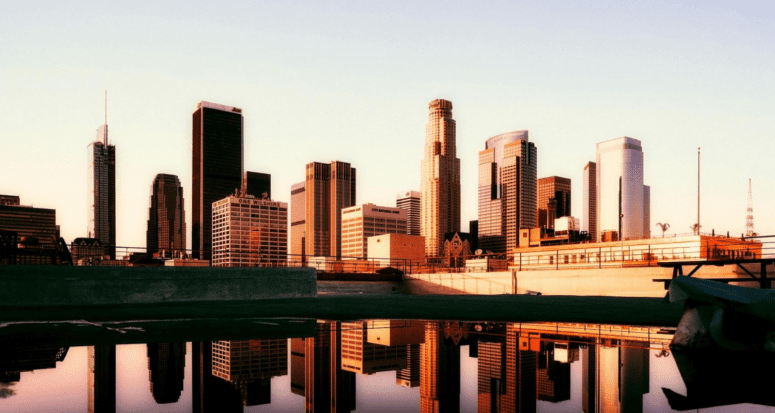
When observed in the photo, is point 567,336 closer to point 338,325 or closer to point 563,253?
point 338,325

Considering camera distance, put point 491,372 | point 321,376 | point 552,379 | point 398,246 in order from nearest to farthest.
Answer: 1. point 552,379
2. point 321,376
3. point 491,372
4. point 398,246

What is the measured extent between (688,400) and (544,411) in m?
0.92

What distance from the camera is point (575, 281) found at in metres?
28.5

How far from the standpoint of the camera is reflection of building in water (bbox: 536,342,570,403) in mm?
4078

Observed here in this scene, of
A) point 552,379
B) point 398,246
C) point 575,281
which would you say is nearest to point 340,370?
point 552,379

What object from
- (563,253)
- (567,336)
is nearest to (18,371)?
(567,336)

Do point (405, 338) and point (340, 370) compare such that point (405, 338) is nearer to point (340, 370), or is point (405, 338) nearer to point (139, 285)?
point (340, 370)

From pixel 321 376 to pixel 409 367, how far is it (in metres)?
0.82

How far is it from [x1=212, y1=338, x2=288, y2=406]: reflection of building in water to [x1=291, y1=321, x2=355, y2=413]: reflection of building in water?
0.14 meters

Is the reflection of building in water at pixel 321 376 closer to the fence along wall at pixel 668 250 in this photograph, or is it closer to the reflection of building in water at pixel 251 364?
the reflection of building in water at pixel 251 364

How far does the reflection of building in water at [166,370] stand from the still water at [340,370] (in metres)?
0.02

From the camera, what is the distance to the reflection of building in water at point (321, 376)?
384 cm

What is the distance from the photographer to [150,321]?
952cm

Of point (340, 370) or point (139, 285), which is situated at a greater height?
point (340, 370)
